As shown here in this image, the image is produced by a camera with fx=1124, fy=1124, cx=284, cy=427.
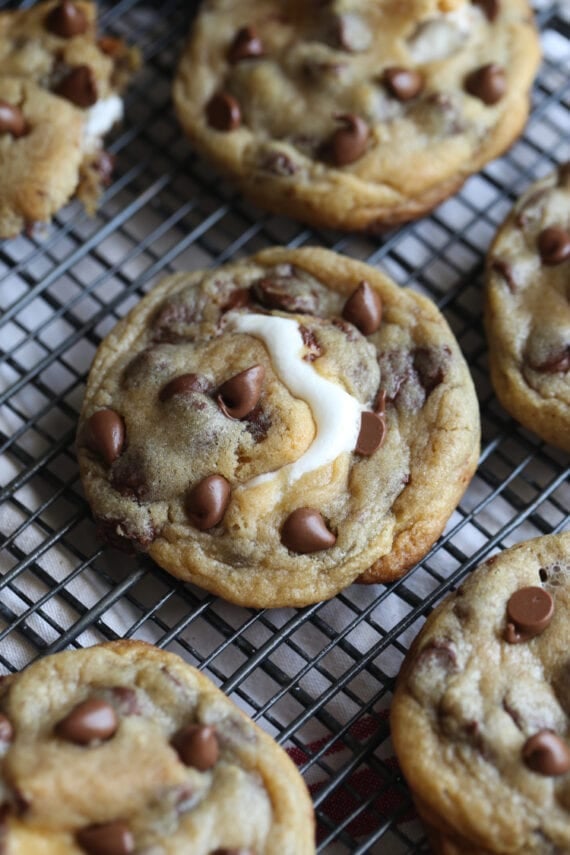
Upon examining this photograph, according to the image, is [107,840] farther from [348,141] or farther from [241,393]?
[348,141]

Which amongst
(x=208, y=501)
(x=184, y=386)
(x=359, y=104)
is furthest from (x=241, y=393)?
(x=359, y=104)

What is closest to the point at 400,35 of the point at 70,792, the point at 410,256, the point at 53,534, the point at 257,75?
the point at 257,75

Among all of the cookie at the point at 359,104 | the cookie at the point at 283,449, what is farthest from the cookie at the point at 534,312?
the cookie at the point at 359,104

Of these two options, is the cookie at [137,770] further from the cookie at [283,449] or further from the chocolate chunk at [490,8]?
the chocolate chunk at [490,8]

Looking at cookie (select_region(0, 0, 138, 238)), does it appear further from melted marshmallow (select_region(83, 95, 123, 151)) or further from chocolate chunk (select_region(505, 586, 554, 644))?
chocolate chunk (select_region(505, 586, 554, 644))

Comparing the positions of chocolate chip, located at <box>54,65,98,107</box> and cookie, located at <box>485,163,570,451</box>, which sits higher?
chocolate chip, located at <box>54,65,98,107</box>

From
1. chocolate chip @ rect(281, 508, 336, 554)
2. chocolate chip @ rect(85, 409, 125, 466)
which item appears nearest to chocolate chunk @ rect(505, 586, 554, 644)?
chocolate chip @ rect(281, 508, 336, 554)
